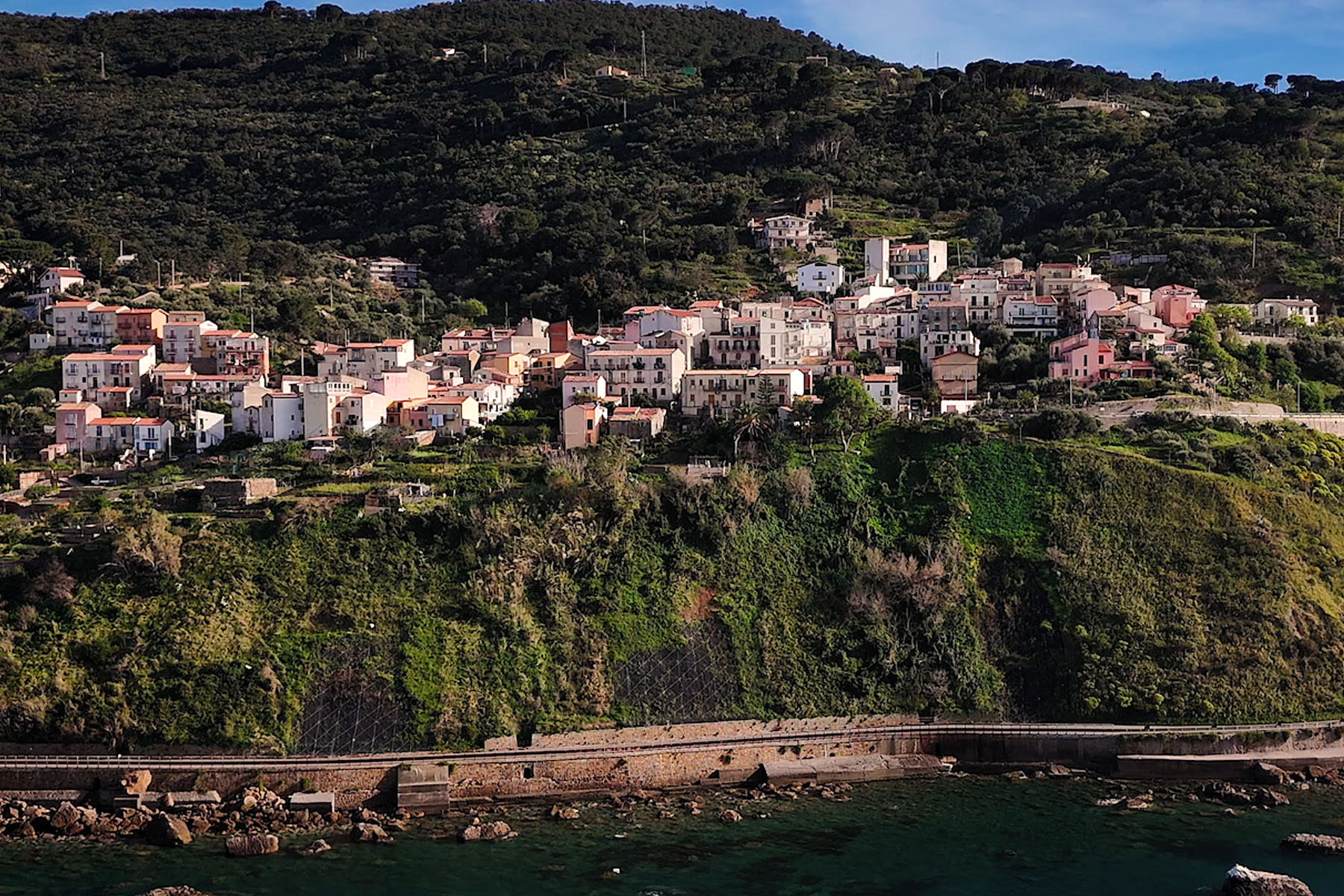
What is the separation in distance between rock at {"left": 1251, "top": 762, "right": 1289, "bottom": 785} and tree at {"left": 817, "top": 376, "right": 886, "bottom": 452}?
54.8 ft

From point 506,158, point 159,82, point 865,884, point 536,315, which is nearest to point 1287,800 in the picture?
point 865,884

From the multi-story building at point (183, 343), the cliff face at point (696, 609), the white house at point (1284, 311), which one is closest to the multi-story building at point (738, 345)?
the cliff face at point (696, 609)

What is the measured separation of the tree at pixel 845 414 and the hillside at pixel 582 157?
962 inches

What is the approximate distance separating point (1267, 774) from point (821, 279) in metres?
40.1

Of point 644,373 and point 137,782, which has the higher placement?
point 644,373

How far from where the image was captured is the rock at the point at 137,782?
33375 millimetres

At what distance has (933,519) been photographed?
43.4 meters

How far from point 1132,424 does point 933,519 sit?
10.7 m

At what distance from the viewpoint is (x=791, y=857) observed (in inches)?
1212

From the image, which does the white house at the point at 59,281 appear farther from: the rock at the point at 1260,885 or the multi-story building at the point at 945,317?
the rock at the point at 1260,885

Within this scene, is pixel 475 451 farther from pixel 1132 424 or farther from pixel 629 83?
pixel 629 83

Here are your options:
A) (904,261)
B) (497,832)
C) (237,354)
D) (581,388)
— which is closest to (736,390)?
(581,388)

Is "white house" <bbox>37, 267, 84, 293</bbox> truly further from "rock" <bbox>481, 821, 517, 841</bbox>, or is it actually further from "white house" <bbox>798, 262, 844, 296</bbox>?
"rock" <bbox>481, 821, 517, 841</bbox>

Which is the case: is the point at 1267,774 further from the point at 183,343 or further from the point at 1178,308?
the point at 183,343
